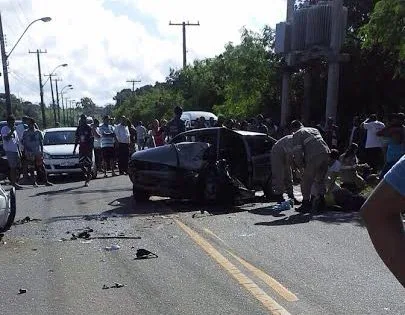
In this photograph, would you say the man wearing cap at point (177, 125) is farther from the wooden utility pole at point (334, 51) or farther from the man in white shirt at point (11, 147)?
the wooden utility pole at point (334, 51)

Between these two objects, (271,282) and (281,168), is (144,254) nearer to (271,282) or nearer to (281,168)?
(271,282)

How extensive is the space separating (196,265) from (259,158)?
216 inches

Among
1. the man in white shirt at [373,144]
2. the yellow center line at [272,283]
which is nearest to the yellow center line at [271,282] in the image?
the yellow center line at [272,283]

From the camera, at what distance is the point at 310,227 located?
8.59 meters

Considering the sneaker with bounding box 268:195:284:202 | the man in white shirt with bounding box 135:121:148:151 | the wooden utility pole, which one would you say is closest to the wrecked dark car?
the sneaker with bounding box 268:195:284:202

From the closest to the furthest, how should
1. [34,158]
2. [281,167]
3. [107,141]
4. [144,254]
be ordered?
1. [144,254]
2. [281,167]
3. [34,158]
4. [107,141]

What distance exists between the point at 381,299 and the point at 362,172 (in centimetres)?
792

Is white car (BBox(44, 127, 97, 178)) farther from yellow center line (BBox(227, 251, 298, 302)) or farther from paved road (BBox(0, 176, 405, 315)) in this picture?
yellow center line (BBox(227, 251, 298, 302))

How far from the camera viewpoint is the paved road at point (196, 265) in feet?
16.2

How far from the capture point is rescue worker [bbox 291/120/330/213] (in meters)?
10.2

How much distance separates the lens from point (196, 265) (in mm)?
6305

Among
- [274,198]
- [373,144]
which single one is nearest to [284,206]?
[274,198]

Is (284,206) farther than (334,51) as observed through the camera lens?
No

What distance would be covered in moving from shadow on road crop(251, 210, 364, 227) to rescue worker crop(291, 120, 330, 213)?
0.43 meters
